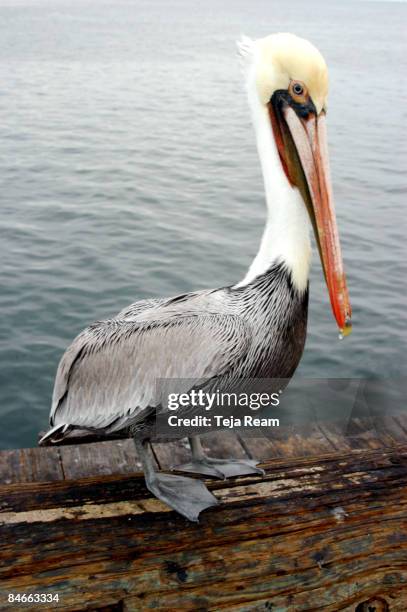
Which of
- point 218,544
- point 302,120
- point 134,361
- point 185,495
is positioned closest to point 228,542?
point 218,544

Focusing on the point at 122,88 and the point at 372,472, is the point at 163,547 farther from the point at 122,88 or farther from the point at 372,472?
the point at 122,88

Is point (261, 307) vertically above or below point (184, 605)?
above

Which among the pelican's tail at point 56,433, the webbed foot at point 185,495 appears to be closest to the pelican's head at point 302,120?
the webbed foot at point 185,495

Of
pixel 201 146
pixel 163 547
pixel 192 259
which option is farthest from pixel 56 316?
pixel 201 146

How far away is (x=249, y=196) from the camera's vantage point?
10.2 m

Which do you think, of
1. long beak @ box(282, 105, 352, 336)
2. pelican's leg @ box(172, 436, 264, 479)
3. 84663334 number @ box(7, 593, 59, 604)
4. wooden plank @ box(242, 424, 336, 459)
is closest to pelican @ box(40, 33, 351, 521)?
long beak @ box(282, 105, 352, 336)

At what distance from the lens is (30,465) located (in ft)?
11.4

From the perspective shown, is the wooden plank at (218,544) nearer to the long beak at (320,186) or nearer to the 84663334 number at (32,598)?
the 84663334 number at (32,598)

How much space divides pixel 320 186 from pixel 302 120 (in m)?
0.24

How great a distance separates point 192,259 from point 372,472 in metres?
5.20

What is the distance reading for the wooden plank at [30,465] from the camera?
11.1 ft

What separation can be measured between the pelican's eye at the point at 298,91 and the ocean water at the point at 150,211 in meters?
3.09

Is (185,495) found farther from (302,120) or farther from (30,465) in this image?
(302,120)

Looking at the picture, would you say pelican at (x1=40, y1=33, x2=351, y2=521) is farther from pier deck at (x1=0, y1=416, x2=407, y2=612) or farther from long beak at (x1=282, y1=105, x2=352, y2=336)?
pier deck at (x1=0, y1=416, x2=407, y2=612)
